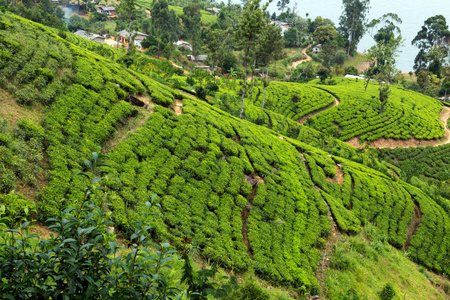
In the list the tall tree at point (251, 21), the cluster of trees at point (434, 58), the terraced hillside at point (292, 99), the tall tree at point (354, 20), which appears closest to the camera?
the tall tree at point (251, 21)

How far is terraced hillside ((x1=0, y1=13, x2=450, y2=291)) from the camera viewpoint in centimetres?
1059

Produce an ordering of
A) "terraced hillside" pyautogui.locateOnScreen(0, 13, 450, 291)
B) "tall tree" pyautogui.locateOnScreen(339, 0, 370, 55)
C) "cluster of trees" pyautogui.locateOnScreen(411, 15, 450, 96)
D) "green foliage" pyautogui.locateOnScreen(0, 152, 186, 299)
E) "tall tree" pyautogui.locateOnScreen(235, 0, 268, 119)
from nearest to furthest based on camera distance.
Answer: "green foliage" pyautogui.locateOnScreen(0, 152, 186, 299) < "terraced hillside" pyautogui.locateOnScreen(0, 13, 450, 291) < "tall tree" pyautogui.locateOnScreen(235, 0, 268, 119) < "cluster of trees" pyautogui.locateOnScreen(411, 15, 450, 96) < "tall tree" pyautogui.locateOnScreen(339, 0, 370, 55)

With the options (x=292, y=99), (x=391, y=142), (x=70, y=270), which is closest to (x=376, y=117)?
(x=391, y=142)

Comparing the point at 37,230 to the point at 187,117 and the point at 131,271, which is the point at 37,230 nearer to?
the point at 131,271

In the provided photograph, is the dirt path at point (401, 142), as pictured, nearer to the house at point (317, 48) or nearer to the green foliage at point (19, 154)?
the green foliage at point (19, 154)

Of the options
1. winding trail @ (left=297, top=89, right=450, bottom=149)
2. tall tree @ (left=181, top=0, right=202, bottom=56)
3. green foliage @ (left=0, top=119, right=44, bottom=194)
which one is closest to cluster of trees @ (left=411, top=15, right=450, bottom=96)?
winding trail @ (left=297, top=89, right=450, bottom=149)

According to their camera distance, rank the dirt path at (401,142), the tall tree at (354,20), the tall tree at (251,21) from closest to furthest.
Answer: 1. the tall tree at (251,21)
2. the dirt path at (401,142)
3. the tall tree at (354,20)

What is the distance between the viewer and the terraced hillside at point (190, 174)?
10586mm

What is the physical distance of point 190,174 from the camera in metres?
13.5

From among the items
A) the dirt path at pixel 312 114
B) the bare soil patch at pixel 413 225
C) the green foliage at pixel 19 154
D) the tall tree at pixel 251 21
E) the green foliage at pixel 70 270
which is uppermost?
the tall tree at pixel 251 21

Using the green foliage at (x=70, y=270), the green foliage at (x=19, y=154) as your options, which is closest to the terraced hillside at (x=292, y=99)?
the green foliage at (x=19, y=154)

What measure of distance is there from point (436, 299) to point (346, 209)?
242 inches

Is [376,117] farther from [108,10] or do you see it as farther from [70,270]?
[108,10]

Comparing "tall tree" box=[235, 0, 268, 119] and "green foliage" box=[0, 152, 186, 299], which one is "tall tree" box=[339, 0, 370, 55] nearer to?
"tall tree" box=[235, 0, 268, 119]
